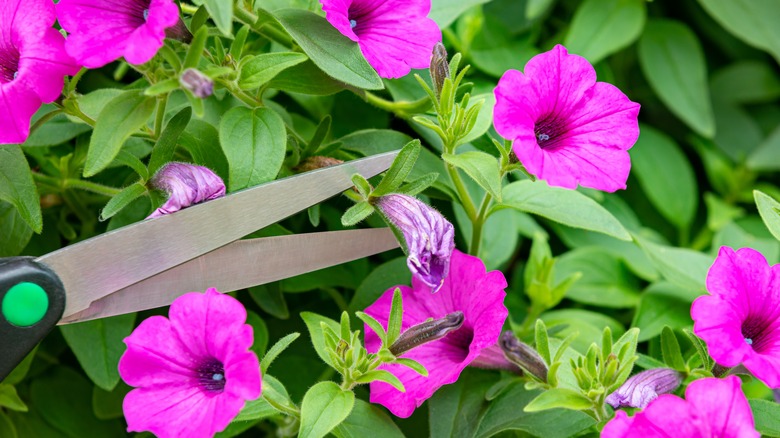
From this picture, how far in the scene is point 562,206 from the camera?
0.72 metres

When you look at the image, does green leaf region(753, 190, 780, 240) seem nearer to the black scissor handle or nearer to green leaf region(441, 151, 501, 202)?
green leaf region(441, 151, 501, 202)

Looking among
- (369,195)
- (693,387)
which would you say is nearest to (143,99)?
(369,195)

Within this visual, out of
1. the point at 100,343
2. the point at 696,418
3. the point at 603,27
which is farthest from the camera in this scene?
the point at 603,27

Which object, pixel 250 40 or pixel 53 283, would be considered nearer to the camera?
pixel 53 283

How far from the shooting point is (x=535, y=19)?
3.59ft

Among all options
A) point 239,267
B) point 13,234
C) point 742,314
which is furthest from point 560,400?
point 13,234

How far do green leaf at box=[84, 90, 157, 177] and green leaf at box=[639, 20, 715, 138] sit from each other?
77 cm

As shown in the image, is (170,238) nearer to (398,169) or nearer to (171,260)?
(171,260)

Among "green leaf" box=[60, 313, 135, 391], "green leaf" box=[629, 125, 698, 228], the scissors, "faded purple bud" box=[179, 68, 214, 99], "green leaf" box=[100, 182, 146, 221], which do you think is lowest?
"green leaf" box=[629, 125, 698, 228]

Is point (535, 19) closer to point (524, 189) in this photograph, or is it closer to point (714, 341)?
point (524, 189)

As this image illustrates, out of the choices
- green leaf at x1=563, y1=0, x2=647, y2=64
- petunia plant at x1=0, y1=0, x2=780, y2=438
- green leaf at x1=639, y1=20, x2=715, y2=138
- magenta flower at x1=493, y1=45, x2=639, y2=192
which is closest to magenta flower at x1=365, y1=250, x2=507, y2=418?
petunia plant at x1=0, y1=0, x2=780, y2=438

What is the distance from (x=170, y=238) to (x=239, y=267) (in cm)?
6

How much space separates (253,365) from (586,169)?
0.26 metres

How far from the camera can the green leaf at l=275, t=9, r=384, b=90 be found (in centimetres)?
61
